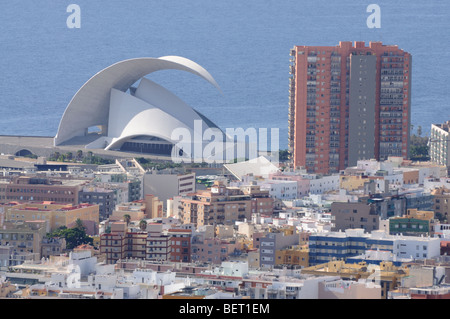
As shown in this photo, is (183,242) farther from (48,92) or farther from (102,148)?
(48,92)

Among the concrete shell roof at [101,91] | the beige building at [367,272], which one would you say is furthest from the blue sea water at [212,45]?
the beige building at [367,272]

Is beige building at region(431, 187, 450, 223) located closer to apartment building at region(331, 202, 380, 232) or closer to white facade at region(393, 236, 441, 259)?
apartment building at region(331, 202, 380, 232)

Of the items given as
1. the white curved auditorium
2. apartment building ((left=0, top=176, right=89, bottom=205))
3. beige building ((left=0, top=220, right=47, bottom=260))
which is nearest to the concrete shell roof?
the white curved auditorium

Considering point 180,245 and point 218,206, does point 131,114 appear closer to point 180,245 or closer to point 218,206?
point 218,206

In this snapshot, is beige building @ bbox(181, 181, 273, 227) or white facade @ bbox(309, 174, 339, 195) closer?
beige building @ bbox(181, 181, 273, 227)

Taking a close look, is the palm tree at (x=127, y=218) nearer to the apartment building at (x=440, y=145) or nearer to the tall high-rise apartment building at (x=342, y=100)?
the tall high-rise apartment building at (x=342, y=100)
